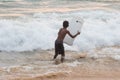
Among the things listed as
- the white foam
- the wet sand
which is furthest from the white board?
the white foam

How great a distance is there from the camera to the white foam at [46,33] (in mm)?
12171

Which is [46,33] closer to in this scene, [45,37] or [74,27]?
[45,37]

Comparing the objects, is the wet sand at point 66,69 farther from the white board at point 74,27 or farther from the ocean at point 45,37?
the white board at point 74,27

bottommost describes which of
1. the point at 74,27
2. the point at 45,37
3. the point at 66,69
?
the point at 45,37

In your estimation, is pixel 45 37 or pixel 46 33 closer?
pixel 45 37

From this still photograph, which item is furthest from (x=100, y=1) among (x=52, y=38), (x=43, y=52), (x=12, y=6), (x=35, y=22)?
(x=43, y=52)

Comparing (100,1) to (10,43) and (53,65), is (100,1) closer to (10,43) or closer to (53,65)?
(10,43)

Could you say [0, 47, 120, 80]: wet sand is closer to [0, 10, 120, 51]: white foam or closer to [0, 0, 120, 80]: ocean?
[0, 0, 120, 80]: ocean

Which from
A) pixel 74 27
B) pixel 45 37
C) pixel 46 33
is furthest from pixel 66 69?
pixel 46 33

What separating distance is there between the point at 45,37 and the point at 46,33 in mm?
441

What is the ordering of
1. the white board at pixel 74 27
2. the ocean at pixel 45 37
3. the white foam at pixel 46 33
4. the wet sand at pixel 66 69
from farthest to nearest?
the white foam at pixel 46 33
the white board at pixel 74 27
the ocean at pixel 45 37
the wet sand at pixel 66 69

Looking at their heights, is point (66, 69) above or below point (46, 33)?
above

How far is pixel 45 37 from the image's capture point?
1302 cm

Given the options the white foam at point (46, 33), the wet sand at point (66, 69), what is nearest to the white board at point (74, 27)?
the wet sand at point (66, 69)
